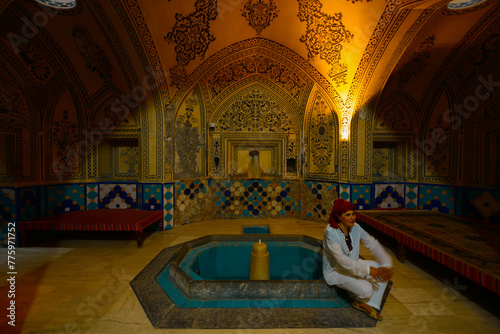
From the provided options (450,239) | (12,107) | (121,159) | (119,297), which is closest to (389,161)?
(450,239)

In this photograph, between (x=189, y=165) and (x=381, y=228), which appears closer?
(x=381, y=228)

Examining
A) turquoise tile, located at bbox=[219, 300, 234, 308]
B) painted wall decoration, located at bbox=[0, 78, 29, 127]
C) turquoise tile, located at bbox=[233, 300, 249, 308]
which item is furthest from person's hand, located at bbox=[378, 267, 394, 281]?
painted wall decoration, located at bbox=[0, 78, 29, 127]

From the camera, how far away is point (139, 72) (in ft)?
16.9

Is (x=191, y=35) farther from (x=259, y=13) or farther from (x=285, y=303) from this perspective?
(x=285, y=303)

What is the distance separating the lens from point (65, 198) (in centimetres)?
530

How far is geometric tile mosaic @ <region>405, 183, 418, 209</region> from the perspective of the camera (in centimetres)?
609

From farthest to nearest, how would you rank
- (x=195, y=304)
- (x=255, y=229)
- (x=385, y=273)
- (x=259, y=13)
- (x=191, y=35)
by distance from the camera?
1. (x=255, y=229)
2. (x=191, y=35)
3. (x=259, y=13)
4. (x=195, y=304)
5. (x=385, y=273)

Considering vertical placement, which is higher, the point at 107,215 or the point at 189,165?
the point at 189,165

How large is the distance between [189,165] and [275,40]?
3844 millimetres

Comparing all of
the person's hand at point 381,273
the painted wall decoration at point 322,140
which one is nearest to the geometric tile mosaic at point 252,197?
the painted wall decoration at point 322,140

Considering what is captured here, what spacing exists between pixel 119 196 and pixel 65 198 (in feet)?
3.60

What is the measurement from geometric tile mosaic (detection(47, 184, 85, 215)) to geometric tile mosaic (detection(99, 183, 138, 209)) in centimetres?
44

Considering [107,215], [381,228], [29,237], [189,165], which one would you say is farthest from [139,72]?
[381,228]

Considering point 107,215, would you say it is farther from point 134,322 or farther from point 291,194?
point 291,194
